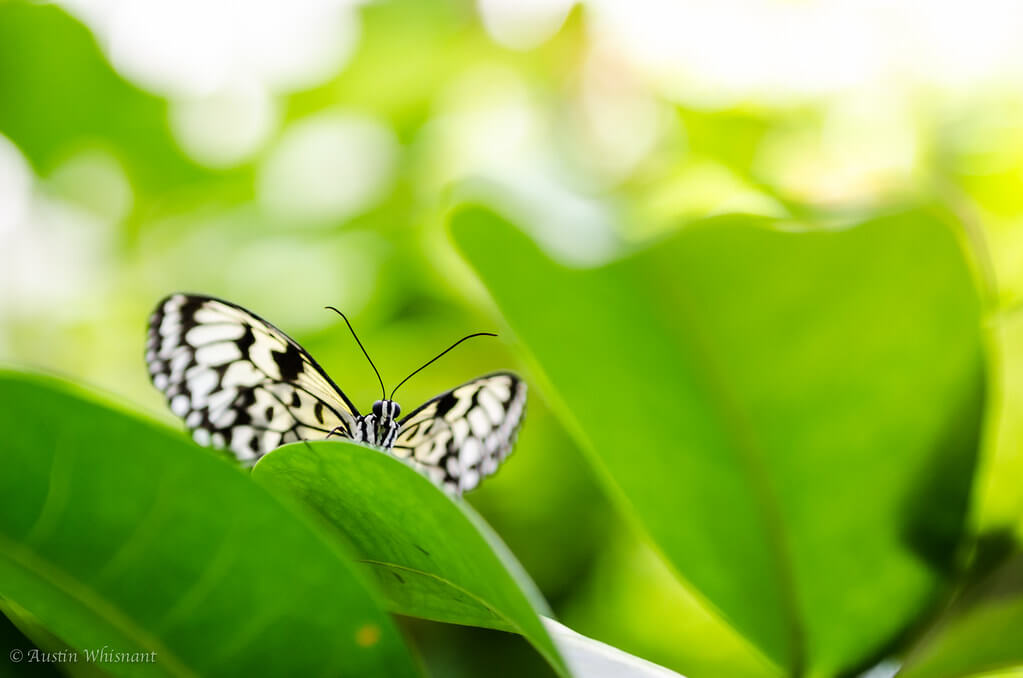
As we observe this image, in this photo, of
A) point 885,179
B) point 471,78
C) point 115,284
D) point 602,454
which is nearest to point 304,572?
point 602,454

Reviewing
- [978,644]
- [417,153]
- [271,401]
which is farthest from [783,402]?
[417,153]

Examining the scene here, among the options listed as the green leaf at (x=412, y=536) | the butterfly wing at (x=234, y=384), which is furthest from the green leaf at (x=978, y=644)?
the butterfly wing at (x=234, y=384)

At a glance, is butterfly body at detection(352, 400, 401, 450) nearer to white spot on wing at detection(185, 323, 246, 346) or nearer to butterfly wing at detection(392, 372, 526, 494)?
butterfly wing at detection(392, 372, 526, 494)

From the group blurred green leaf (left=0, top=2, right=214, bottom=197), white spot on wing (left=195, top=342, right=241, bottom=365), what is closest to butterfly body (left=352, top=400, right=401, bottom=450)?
white spot on wing (left=195, top=342, right=241, bottom=365)

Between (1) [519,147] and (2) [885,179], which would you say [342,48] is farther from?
(2) [885,179]

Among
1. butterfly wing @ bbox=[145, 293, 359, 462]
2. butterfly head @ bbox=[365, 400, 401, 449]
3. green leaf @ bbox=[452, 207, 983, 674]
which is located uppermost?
butterfly wing @ bbox=[145, 293, 359, 462]

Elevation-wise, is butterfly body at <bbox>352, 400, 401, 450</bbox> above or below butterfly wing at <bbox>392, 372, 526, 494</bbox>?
above
